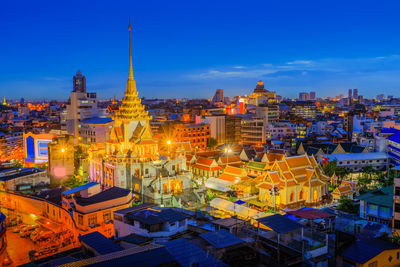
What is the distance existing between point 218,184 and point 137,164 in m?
10.3

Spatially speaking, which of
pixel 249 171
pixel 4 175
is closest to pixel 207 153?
pixel 249 171

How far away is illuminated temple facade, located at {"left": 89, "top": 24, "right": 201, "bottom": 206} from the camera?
39.9m

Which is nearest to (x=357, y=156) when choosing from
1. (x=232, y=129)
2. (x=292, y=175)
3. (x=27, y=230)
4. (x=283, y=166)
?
(x=292, y=175)

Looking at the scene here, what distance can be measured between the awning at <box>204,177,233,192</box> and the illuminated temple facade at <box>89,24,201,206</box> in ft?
10.5

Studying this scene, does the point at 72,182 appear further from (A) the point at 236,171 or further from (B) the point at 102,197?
(A) the point at 236,171

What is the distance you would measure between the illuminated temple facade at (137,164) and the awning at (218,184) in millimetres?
3202

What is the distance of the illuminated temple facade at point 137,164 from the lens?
3988cm

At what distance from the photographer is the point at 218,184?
146ft

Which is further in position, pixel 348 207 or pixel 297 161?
pixel 297 161

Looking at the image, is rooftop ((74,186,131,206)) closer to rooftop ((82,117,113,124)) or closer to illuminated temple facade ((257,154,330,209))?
illuminated temple facade ((257,154,330,209))

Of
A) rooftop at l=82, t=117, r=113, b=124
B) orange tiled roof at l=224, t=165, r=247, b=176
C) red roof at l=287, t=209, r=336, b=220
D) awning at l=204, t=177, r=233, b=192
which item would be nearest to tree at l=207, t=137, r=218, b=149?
rooftop at l=82, t=117, r=113, b=124

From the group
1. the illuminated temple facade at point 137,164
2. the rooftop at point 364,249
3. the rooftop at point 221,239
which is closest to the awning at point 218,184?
the illuminated temple facade at point 137,164

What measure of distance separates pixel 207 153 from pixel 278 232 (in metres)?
42.9

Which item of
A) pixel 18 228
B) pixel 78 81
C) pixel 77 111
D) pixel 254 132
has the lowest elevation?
pixel 18 228
